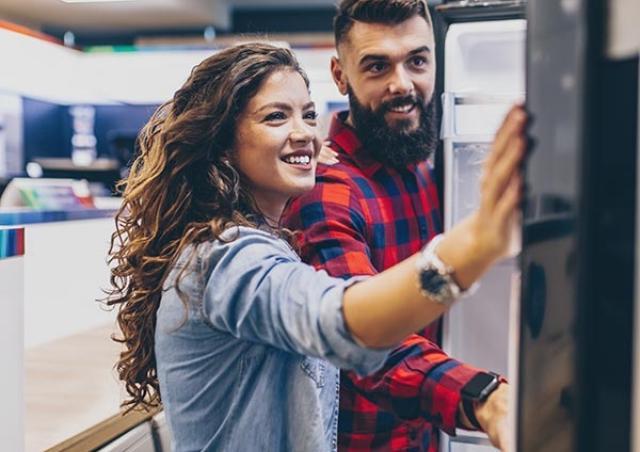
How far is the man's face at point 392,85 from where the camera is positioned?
1.18 metres

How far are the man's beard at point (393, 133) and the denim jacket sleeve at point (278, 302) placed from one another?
485 millimetres

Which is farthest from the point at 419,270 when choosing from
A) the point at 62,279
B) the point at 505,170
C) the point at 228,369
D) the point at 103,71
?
the point at 103,71

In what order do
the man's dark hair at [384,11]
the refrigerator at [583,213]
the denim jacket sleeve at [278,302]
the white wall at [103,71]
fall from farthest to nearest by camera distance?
the white wall at [103,71] → the man's dark hair at [384,11] → the denim jacket sleeve at [278,302] → the refrigerator at [583,213]

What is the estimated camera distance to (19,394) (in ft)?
4.20

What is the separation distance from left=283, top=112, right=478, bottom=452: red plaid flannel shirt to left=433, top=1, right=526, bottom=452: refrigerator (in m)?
0.05

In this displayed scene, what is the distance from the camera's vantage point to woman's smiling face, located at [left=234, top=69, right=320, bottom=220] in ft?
2.93

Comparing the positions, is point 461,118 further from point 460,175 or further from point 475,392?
point 475,392

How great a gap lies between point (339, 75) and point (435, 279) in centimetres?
87

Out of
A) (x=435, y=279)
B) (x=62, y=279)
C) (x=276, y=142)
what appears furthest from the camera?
(x=62, y=279)

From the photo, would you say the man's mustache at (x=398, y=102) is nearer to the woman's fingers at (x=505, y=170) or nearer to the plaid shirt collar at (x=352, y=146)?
the plaid shirt collar at (x=352, y=146)

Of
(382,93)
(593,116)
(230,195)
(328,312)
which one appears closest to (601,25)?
(593,116)

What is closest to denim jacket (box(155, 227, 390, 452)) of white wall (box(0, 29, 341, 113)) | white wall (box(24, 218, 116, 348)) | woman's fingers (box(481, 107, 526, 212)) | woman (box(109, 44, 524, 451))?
woman (box(109, 44, 524, 451))

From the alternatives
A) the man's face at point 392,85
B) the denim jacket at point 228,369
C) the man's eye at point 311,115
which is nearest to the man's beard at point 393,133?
the man's face at point 392,85

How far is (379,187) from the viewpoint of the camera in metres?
1.27
